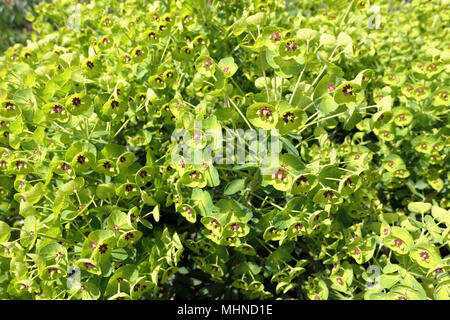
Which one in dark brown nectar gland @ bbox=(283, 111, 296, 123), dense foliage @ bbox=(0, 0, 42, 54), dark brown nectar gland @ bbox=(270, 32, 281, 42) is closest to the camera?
dark brown nectar gland @ bbox=(283, 111, 296, 123)

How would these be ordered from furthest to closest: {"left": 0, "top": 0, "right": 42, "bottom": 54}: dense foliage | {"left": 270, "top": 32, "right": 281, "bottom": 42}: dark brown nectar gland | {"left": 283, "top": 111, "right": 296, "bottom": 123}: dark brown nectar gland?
{"left": 0, "top": 0, "right": 42, "bottom": 54}: dense foliage → {"left": 270, "top": 32, "right": 281, "bottom": 42}: dark brown nectar gland → {"left": 283, "top": 111, "right": 296, "bottom": 123}: dark brown nectar gland

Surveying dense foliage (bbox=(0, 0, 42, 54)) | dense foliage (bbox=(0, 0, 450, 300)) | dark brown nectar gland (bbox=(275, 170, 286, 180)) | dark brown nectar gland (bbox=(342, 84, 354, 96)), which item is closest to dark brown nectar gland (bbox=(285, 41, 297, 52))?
dense foliage (bbox=(0, 0, 450, 300))

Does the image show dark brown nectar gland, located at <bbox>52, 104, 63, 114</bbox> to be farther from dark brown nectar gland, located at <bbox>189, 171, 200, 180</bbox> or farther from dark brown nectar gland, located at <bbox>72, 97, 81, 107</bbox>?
dark brown nectar gland, located at <bbox>189, 171, 200, 180</bbox>

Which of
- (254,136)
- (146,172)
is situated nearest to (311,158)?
(254,136)

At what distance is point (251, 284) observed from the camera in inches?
60.3

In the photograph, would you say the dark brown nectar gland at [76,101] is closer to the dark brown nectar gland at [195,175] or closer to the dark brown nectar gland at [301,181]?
the dark brown nectar gland at [195,175]

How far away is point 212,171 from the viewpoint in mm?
1145

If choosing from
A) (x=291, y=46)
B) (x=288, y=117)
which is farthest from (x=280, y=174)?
(x=291, y=46)

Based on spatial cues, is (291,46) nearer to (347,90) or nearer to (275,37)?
(275,37)

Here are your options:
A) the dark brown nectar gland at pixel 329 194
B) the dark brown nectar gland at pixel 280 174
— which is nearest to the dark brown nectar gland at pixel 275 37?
the dark brown nectar gland at pixel 280 174

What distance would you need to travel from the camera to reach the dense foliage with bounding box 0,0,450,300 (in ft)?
3.81

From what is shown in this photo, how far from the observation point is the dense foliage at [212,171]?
45.7 inches

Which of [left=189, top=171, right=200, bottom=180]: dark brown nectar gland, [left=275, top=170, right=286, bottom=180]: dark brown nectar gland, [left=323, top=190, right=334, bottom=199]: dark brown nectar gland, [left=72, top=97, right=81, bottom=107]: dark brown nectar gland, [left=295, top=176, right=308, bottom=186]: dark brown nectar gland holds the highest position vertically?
[left=72, top=97, right=81, bottom=107]: dark brown nectar gland

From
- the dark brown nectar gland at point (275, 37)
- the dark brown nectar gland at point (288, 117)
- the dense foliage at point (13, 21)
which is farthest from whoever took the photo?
the dense foliage at point (13, 21)
